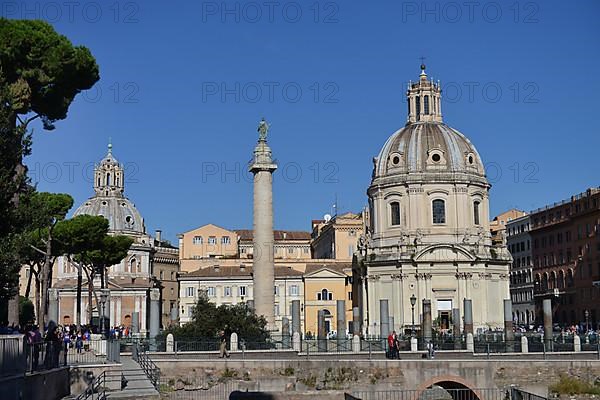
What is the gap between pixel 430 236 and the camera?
A: 73625mm

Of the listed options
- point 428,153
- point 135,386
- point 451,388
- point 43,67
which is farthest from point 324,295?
point 135,386

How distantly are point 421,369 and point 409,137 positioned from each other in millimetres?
41131

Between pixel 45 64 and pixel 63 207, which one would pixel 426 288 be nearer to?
pixel 63 207

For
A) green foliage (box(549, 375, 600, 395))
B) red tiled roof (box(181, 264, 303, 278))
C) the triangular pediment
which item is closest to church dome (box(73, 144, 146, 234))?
red tiled roof (box(181, 264, 303, 278))

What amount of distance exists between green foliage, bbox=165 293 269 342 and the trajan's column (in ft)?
20.8

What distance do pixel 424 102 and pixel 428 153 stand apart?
6.49 m

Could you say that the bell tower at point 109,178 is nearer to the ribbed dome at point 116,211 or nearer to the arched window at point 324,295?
the ribbed dome at point 116,211

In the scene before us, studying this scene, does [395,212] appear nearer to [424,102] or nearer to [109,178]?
[424,102]

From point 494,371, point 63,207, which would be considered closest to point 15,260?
point 494,371

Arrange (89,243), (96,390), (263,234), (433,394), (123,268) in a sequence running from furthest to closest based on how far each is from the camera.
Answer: (123,268)
(89,243)
(263,234)
(433,394)
(96,390)

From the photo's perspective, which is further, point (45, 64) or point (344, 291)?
point (344, 291)

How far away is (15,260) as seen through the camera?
2705 cm

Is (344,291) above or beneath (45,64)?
beneath

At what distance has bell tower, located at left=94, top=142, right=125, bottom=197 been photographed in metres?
113
